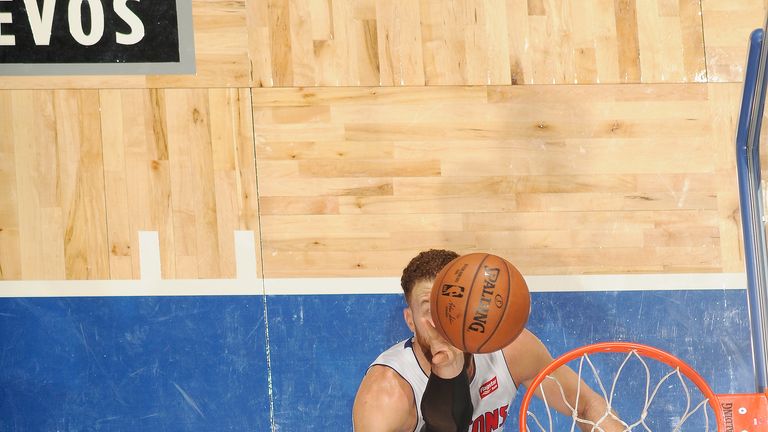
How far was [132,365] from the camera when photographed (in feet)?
14.3

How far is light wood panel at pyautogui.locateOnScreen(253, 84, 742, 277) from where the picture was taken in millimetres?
4512

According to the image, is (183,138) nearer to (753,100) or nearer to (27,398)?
(27,398)

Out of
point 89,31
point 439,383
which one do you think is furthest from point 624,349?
point 89,31

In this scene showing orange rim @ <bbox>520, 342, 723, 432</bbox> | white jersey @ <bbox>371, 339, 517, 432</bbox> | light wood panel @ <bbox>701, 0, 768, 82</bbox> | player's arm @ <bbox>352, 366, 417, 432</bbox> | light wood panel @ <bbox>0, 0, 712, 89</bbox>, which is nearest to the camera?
orange rim @ <bbox>520, 342, 723, 432</bbox>

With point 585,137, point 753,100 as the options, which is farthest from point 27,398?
point 753,100

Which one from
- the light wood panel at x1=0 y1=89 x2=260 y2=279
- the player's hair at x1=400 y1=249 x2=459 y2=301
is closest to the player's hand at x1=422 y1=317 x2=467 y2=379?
the player's hair at x1=400 y1=249 x2=459 y2=301

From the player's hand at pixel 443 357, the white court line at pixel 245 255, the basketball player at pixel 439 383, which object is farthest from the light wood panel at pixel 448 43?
the player's hand at pixel 443 357

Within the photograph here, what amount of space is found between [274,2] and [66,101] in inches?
42.8

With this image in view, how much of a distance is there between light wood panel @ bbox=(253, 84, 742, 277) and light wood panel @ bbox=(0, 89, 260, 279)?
0.18m

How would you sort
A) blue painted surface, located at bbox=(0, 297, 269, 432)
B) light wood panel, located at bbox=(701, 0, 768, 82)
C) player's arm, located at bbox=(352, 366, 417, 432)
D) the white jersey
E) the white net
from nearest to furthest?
player's arm, located at bbox=(352, 366, 417, 432)
the white jersey
blue painted surface, located at bbox=(0, 297, 269, 432)
the white net
light wood panel, located at bbox=(701, 0, 768, 82)

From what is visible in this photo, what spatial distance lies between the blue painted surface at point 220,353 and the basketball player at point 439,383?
0.53 feet

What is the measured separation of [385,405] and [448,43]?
1.76 m

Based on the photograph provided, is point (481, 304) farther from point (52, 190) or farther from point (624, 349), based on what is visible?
point (52, 190)

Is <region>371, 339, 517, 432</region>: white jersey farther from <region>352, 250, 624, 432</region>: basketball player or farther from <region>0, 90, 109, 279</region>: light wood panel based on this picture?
<region>0, 90, 109, 279</region>: light wood panel
